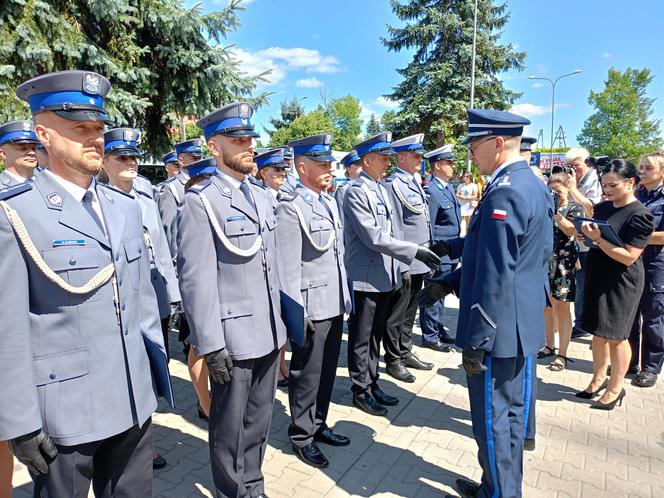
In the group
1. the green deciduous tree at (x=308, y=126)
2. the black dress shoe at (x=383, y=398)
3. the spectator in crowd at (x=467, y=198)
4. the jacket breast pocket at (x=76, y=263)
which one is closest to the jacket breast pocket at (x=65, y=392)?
the jacket breast pocket at (x=76, y=263)

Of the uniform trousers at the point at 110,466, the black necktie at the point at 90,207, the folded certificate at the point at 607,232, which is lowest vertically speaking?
the uniform trousers at the point at 110,466

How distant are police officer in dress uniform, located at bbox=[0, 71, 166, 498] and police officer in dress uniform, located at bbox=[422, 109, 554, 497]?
1.74 metres

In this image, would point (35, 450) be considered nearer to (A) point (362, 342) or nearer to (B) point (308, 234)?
(B) point (308, 234)

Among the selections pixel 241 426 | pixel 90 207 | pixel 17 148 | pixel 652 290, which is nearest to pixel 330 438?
pixel 241 426

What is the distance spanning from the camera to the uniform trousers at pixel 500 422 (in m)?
2.55

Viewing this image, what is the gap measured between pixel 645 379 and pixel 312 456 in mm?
3550

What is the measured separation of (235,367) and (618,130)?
144ft

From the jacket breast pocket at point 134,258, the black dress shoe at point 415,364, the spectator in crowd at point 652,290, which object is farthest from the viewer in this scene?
the black dress shoe at point 415,364

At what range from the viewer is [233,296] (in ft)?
8.37

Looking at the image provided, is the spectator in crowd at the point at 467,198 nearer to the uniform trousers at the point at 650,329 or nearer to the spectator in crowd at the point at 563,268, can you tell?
the spectator in crowd at the point at 563,268

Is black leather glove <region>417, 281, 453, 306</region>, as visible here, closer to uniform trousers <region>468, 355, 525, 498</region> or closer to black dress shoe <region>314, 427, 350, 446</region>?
uniform trousers <region>468, 355, 525, 498</region>

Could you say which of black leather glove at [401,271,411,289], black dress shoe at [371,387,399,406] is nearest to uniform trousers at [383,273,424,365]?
black leather glove at [401,271,411,289]

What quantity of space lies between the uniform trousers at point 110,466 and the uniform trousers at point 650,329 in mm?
4635

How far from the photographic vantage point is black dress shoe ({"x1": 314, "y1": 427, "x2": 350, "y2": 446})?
354cm
